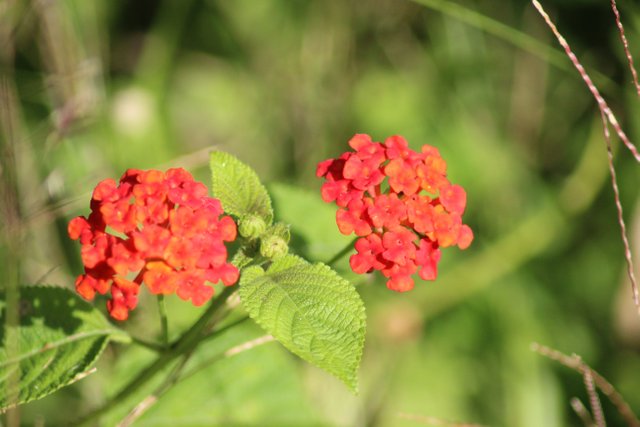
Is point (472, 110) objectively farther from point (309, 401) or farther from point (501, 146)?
point (309, 401)

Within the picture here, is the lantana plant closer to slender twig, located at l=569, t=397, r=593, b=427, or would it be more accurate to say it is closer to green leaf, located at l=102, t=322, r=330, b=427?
green leaf, located at l=102, t=322, r=330, b=427

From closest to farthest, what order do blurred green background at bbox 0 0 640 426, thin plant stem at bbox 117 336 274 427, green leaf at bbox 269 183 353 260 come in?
thin plant stem at bbox 117 336 274 427 → green leaf at bbox 269 183 353 260 → blurred green background at bbox 0 0 640 426

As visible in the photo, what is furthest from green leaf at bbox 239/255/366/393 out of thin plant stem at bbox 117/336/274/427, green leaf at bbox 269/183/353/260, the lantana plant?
green leaf at bbox 269/183/353/260

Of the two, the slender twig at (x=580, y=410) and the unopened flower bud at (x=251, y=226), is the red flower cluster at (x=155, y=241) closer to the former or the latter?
the unopened flower bud at (x=251, y=226)

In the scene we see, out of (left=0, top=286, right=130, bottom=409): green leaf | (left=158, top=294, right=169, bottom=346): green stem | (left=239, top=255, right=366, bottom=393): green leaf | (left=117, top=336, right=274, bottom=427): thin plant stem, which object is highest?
(left=239, top=255, right=366, bottom=393): green leaf

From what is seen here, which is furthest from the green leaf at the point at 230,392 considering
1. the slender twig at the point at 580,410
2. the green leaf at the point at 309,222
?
the slender twig at the point at 580,410

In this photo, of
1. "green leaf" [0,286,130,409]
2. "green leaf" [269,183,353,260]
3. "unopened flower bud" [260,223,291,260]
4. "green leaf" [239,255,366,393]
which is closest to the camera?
"green leaf" [239,255,366,393]
